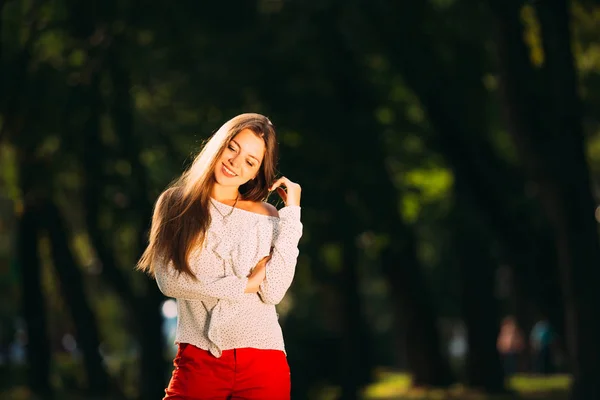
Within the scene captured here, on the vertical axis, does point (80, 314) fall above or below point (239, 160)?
above

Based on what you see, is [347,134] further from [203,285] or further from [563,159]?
[203,285]

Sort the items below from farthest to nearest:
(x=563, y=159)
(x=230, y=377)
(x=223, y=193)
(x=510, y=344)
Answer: (x=510, y=344)
(x=563, y=159)
(x=223, y=193)
(x=230, y=377)

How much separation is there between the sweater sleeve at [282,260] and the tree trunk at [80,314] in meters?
22.3

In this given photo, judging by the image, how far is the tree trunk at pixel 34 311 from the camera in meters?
26.7

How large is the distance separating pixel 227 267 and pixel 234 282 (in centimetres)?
11

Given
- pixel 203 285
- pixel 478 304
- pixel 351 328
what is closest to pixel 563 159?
pixel 351 328

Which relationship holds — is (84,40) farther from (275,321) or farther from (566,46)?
(275,321)

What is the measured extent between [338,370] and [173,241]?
14.0 meters

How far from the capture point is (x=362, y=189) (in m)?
19.2

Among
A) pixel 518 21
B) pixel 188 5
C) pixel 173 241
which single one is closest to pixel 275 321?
pixel 173 241

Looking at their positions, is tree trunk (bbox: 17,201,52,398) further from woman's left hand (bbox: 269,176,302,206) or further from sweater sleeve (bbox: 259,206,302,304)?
sweater sleeve (bbox: 259,206,302,304)

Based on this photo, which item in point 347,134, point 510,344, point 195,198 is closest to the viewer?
point 195,198

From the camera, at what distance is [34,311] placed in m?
27.9

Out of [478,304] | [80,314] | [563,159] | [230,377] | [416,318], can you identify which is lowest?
[230,377]
